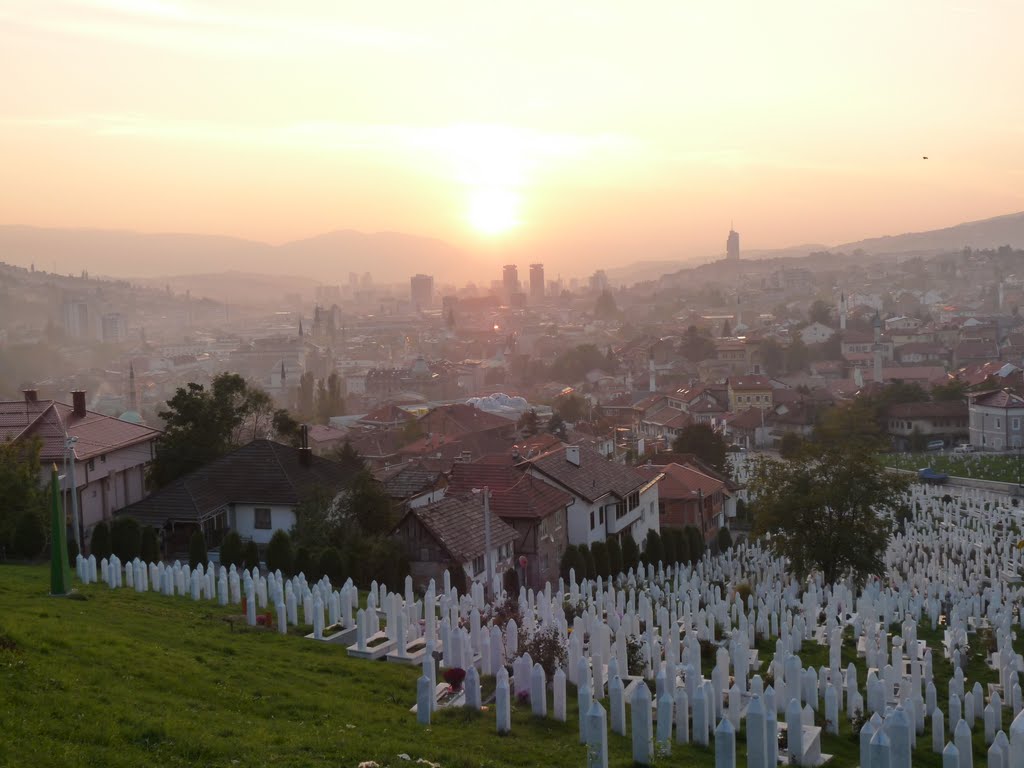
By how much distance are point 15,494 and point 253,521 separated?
19.3ft

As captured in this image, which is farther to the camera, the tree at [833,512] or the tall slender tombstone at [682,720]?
the tree at [833,512]

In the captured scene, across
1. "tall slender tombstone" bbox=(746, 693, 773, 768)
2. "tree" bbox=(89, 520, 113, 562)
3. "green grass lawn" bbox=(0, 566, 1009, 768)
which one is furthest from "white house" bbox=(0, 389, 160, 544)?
"tall slender tombstone" bbox=(746, 693, 773, 768)

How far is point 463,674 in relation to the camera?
1195cm

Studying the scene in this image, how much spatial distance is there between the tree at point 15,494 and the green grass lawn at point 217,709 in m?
8.07

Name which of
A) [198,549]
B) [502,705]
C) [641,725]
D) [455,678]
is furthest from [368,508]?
[641,725]

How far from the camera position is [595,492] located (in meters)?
30.4

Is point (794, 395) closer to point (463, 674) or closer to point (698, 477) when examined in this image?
point (698, 477)

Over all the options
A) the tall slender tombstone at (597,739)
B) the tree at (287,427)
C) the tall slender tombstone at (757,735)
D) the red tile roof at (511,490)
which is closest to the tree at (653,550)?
the red tile roof at (511,490)

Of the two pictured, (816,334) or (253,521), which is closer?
(253,521)

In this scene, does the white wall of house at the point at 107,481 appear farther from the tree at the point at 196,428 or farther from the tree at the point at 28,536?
the tree at the point at 28,536

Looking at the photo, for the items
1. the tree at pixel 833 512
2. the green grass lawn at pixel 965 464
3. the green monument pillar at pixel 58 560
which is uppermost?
the green monument pillar at pixel 58 560

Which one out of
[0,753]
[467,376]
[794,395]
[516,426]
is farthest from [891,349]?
[0,753]

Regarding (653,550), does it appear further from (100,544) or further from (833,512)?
(100,544)

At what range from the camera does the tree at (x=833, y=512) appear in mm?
24625
